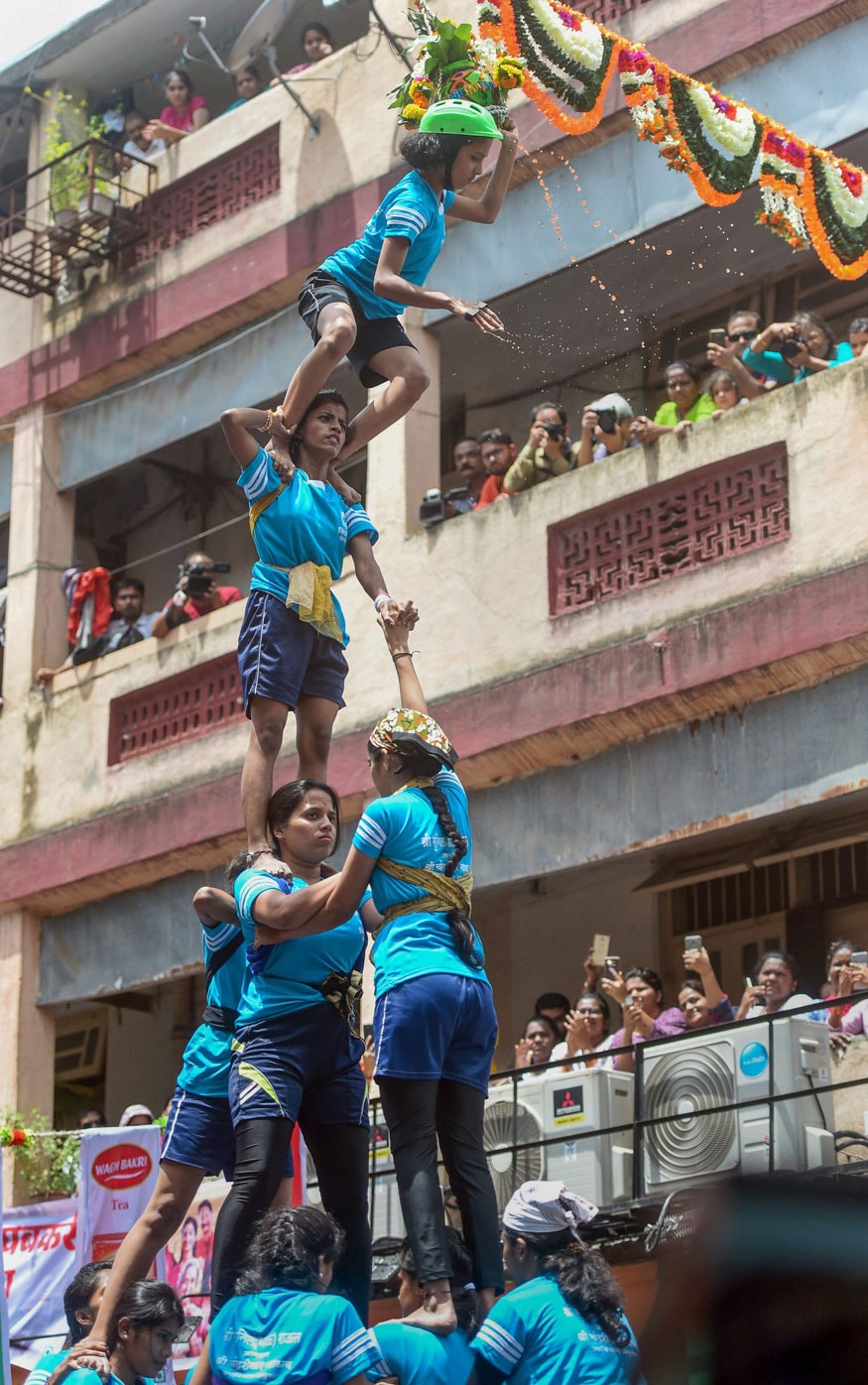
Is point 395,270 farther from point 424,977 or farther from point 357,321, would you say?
point 424,977

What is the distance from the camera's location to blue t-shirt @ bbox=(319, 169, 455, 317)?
7789mm

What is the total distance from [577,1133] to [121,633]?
779 cm

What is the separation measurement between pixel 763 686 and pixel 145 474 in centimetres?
895

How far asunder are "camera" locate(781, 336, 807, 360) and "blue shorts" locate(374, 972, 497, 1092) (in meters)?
6.79

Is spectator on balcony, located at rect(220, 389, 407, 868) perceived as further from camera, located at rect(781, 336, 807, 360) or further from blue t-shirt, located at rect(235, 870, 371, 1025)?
camera, located at rect(781, 336, 807, 360)

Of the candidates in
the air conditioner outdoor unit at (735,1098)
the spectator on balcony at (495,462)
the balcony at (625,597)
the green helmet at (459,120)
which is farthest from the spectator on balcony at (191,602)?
the green helmet at (459,120)

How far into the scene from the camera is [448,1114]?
627cm

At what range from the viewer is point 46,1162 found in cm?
1491

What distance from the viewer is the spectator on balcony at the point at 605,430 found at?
13008mm

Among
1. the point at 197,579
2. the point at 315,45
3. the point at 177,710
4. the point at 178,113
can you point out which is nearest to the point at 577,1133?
the point at 177,710

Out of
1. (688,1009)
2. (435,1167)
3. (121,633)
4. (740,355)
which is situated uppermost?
(740,355)

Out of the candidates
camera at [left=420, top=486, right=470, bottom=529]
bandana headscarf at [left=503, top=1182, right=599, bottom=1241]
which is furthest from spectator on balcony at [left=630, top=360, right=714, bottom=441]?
bandana headscarf at [left=503, top=1182, right=599, bottom=1241]

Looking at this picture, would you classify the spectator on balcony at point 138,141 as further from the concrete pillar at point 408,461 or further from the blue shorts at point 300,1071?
the blue shorts at point 300,1071

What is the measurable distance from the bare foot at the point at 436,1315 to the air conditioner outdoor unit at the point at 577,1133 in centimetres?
381
